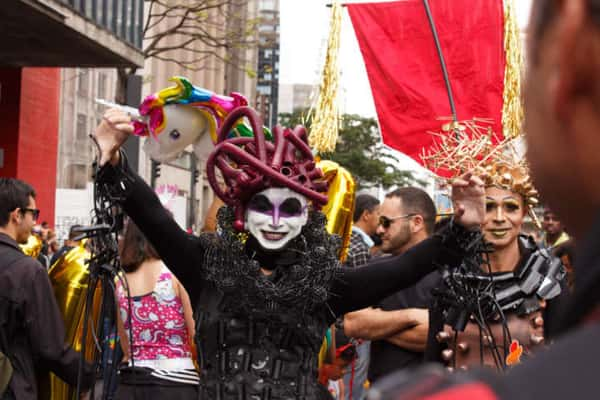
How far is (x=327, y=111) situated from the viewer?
4.73 m

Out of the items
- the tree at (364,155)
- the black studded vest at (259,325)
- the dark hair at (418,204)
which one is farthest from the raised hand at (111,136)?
the tree at (364,155)

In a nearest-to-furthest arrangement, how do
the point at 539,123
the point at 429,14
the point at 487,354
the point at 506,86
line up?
the point at 539,123 → the point at 487,354 → the point at 506,86 → the point at 429,14

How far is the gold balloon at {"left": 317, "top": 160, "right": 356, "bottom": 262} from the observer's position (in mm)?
4766

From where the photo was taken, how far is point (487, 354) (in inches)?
145

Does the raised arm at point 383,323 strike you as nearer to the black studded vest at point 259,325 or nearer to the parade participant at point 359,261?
the parade participant at point 359,261

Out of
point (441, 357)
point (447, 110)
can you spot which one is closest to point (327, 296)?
point (441, 357)

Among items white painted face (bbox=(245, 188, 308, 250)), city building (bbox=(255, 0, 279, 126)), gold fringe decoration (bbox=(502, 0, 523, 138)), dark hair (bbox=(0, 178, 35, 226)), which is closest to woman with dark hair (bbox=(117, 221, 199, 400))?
dark hair (bbox=(0, 178, 35, 226))

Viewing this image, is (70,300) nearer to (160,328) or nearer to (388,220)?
(160,328)

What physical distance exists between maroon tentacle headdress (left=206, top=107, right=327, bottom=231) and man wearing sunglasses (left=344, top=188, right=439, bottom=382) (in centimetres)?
130

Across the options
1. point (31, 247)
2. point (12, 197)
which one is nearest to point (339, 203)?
point (12, 197)

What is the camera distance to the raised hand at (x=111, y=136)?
3.34 metres

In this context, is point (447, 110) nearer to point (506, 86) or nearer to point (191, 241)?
point (506, 86)

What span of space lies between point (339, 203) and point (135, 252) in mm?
1104

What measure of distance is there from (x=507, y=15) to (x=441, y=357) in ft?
6.56
